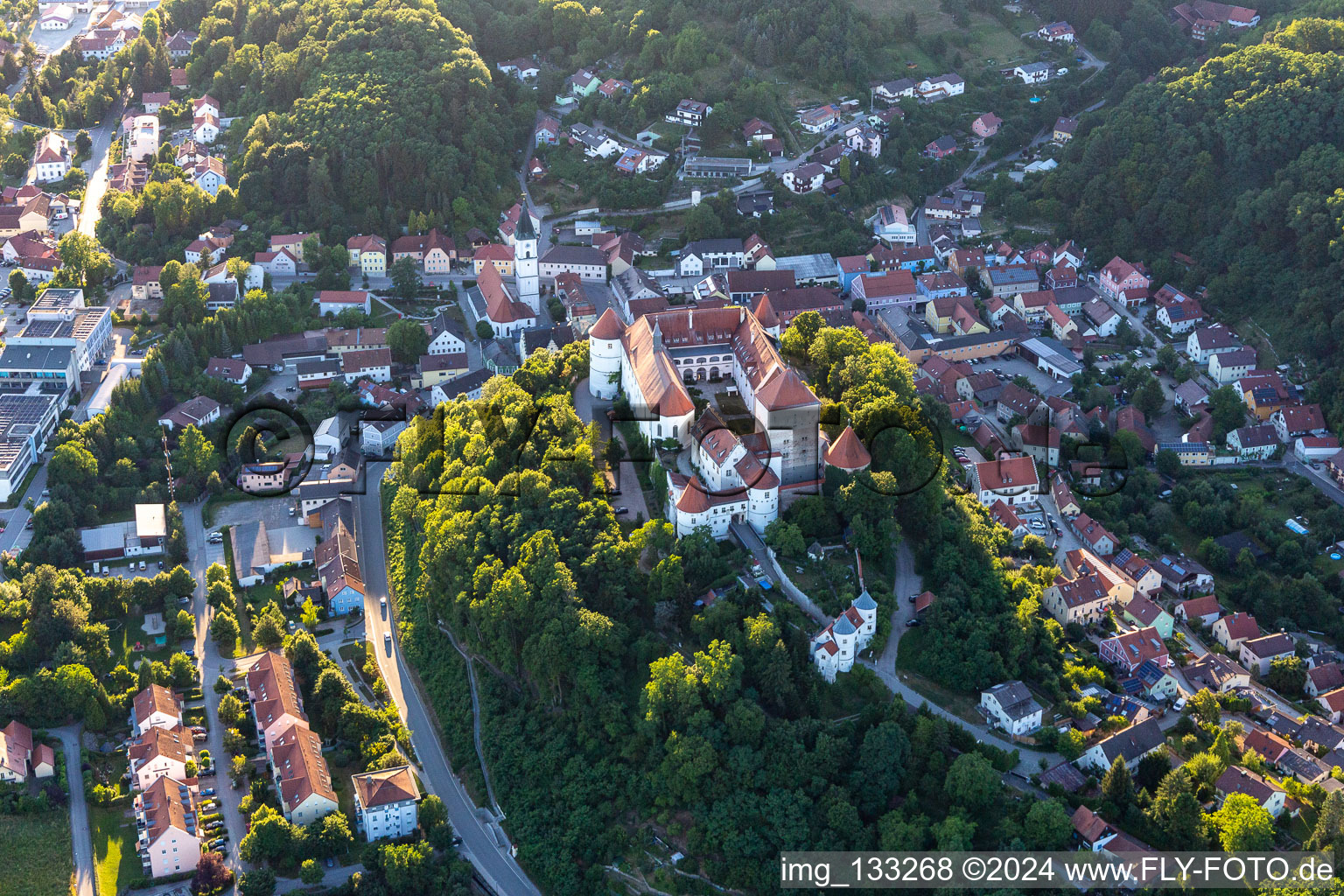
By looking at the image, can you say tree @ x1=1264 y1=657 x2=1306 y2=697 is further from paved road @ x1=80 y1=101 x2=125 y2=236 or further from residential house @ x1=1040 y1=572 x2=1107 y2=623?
paved road @ x1=80 y1=101 x2=125 y2=236

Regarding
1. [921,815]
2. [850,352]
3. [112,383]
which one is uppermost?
[850,352]

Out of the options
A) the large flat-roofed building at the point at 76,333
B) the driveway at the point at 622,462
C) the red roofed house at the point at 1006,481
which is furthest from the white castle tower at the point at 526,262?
the red roofed house at the point at 1006,481

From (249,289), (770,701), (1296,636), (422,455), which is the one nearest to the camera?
(770,701)

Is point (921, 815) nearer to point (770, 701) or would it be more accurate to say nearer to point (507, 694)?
point (770, 701)

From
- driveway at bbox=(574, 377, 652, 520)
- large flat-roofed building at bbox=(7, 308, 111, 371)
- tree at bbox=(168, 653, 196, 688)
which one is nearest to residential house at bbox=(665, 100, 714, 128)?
driveway at bbox=(574, 377, 652, 520)

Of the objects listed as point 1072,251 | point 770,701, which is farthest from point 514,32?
point 770,701

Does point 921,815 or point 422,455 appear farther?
point 422,455

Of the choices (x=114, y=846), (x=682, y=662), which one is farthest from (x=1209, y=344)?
(x=114, y=846)

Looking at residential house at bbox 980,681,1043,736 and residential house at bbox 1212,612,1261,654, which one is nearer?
residential house at bbox 980,681,1043,736
